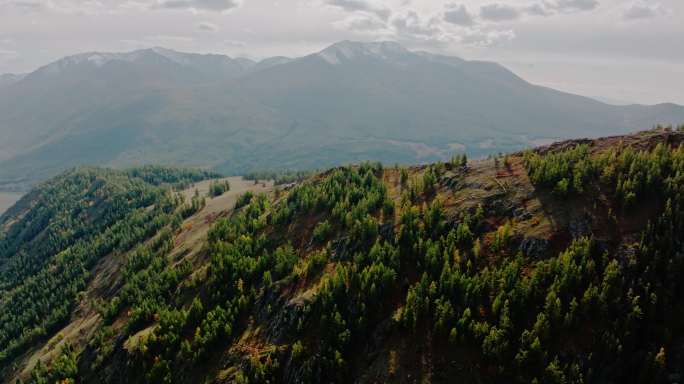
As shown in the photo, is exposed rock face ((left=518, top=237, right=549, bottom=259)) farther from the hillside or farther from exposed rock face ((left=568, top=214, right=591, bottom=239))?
exposed rock face ((left=568, top=214, right=591, bottom=239))

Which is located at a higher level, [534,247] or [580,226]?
[580,226]

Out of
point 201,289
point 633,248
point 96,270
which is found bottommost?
point 96,270

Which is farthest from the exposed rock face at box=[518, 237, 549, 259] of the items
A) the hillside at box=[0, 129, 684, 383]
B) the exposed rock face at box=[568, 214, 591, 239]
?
the exposed rock face at box=[568, 214, 591, 239]

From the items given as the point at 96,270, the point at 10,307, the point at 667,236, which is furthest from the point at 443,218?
the point at 10,307

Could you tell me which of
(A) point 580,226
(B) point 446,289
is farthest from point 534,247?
(B) point 446,289

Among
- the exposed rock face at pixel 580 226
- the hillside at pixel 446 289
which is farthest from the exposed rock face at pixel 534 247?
the exposed rock face at pixel 580 226

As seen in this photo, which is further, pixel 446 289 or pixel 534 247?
pixel 534 247

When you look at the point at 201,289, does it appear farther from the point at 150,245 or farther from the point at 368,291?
the point at 150,245

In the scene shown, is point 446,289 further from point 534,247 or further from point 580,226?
point 580,226
